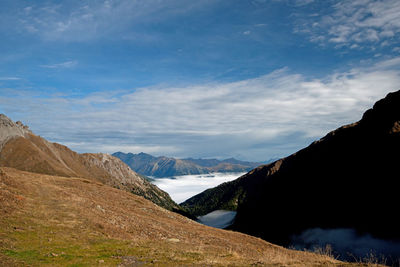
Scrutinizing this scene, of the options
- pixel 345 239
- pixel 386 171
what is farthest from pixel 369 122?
pixel 345 239

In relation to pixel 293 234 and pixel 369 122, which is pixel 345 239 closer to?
pixel 293 234

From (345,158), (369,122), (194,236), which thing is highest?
(369,122)

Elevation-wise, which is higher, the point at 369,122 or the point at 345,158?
the point at 369,122

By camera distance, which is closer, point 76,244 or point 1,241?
point 1,241

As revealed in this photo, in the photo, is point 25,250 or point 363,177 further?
Result: point 363,177

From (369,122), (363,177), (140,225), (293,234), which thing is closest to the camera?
(140,225)

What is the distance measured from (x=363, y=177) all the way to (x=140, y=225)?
174 meters

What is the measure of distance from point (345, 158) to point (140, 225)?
197208mm

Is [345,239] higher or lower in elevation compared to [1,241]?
lower

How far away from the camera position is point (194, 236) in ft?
132

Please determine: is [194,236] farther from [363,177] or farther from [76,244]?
[363,177]

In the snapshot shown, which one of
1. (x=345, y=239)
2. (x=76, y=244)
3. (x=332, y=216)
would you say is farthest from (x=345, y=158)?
(x=76, y=244)

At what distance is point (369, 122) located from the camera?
18500 cm

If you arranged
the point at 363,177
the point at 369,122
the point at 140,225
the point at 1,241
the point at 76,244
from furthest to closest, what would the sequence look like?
the point at 369,122 < the point at 363,177 < the point at 140,225 < the point at 76,244 < the point at 1,241
